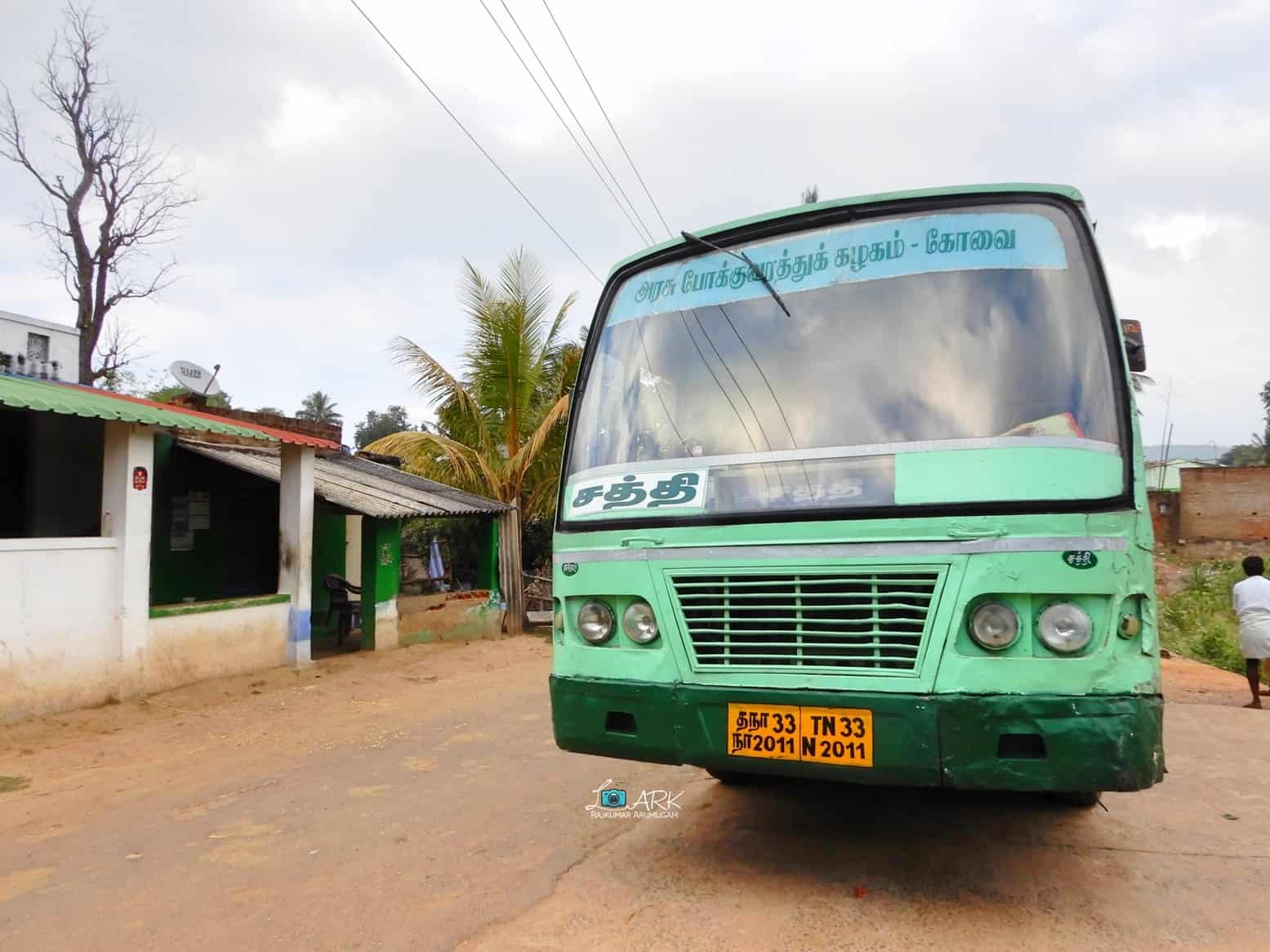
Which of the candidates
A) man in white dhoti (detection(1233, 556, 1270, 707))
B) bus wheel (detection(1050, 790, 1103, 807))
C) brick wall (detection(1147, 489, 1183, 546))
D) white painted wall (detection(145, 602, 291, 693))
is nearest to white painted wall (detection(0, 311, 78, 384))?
white painted wall (detection(145, 602, 291, 693))

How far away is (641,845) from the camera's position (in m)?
4.18

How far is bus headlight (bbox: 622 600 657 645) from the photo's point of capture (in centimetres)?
346

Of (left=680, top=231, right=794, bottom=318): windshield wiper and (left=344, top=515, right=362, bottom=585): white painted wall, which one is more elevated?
(left=680, top=231, right=794, bottom=318): windshield wiper

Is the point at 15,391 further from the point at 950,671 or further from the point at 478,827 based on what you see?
the point at 950,671

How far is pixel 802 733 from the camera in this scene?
3115mm

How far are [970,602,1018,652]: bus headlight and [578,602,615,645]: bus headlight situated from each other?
135 centimetres

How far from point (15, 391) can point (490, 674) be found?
18.1 ft

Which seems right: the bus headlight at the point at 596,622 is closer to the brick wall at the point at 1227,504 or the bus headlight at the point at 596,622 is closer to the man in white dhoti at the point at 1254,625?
the man in white dhoti at the point at 1254,625

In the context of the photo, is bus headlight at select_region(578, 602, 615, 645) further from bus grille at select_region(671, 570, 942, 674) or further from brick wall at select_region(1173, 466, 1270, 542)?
brick wall at select_region(1173, 466, 1270, 542)

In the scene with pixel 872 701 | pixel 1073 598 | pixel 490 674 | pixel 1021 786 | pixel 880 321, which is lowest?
pixel 490 674

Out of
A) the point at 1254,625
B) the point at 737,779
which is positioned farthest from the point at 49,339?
the point at 1254,625

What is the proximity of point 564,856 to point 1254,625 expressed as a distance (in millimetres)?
7053

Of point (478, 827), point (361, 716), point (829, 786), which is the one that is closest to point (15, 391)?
point (361, 716)

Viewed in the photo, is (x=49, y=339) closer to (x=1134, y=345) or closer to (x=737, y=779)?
(x=737, y=779)
